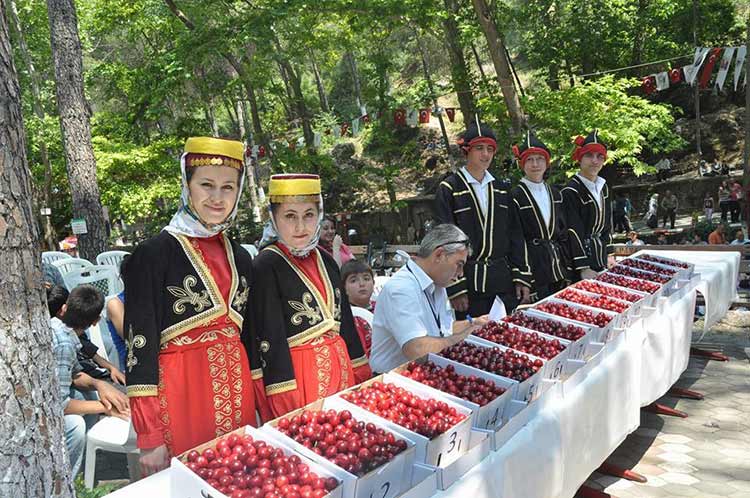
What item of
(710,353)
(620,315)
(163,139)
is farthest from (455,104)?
(620,315)

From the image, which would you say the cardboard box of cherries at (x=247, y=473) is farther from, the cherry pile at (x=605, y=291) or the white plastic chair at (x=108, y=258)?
the white plastic chair at (x=108, y=258)

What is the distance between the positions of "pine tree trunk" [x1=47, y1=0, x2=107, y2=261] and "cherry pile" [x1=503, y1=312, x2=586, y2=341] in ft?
24.0

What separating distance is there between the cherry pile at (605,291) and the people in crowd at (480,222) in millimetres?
408

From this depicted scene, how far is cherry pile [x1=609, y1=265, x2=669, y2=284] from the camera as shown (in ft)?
14.2

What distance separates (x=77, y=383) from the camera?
356 centimetres

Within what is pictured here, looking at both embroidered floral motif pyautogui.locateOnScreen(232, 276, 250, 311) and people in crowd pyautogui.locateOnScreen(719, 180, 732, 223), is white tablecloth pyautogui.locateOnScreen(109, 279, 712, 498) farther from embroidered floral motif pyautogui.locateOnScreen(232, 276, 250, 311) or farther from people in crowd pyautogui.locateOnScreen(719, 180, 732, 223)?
people in crowd pyautogui.locateOnScreen(719, 180, 732, 223)

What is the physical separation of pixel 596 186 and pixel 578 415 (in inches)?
111

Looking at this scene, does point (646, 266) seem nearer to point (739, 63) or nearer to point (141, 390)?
point (141, 390)

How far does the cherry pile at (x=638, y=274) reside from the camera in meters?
4.33

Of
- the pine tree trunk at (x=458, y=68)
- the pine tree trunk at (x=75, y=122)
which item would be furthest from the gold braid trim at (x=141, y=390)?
the pine tree trunk at (x=458, y=68)

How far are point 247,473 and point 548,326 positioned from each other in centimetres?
204

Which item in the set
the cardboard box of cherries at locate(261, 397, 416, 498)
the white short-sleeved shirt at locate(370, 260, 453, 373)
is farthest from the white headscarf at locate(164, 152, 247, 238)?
the white short-sleeved shirt at locate(370, 260, 453, 373)

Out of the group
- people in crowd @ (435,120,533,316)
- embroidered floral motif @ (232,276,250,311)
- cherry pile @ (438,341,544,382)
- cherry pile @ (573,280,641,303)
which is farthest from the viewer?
people in crowd @ (435,120,533,316)

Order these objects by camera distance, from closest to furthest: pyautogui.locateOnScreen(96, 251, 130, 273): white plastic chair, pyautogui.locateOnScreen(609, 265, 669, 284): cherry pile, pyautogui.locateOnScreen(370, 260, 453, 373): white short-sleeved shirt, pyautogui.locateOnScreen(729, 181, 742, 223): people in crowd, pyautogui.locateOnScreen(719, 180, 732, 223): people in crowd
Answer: pyautogui.locateOnScreen(370, 260, 453, 373): white short-sleeved shirt
pyautogui.locateOnScreen(609, 265, 669, 284): cherry pile
pyautogui.locateOnScreen(96, 251, 130, 273): white plastic chair
pyautogui.locateOnScreen(729, 181, 742, 223): people in crowd
pyautogui.locateOnScreen(719, 180, 732, 223): people in crowd
